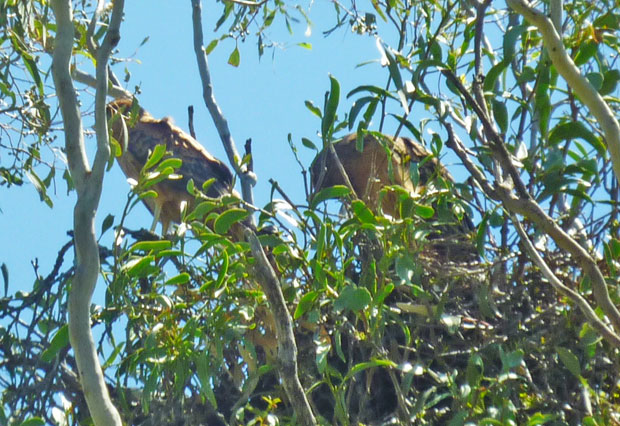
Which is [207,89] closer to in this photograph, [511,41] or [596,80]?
[511,41]

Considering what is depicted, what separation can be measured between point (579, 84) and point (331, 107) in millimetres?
727

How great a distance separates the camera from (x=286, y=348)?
209cm

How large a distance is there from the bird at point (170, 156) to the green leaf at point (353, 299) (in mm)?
2274

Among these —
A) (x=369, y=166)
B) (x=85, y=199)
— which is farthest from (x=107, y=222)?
(x=369, y=166)

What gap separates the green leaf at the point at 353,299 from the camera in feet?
7.65

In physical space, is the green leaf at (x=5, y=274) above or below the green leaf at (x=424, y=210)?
above

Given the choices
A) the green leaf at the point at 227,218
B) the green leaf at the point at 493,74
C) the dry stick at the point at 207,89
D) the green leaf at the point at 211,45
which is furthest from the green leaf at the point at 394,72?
the green leaf at the point at 211,45

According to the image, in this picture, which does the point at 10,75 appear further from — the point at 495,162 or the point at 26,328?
the point at 495,162

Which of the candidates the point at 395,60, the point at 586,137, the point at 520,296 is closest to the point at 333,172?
the point at 520,296

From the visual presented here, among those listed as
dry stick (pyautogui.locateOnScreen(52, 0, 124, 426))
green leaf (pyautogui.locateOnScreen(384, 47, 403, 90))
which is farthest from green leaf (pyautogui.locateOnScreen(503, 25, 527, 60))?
dry stick (pyautogui.locateOnScreen(52, 0, 124, 426))

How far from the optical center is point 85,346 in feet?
6.36

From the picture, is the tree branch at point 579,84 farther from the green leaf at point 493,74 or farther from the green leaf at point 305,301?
the green leaf at point 305,301

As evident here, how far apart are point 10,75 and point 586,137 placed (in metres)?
2.17

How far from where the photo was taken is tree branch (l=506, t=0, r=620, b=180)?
2092 millimetres
